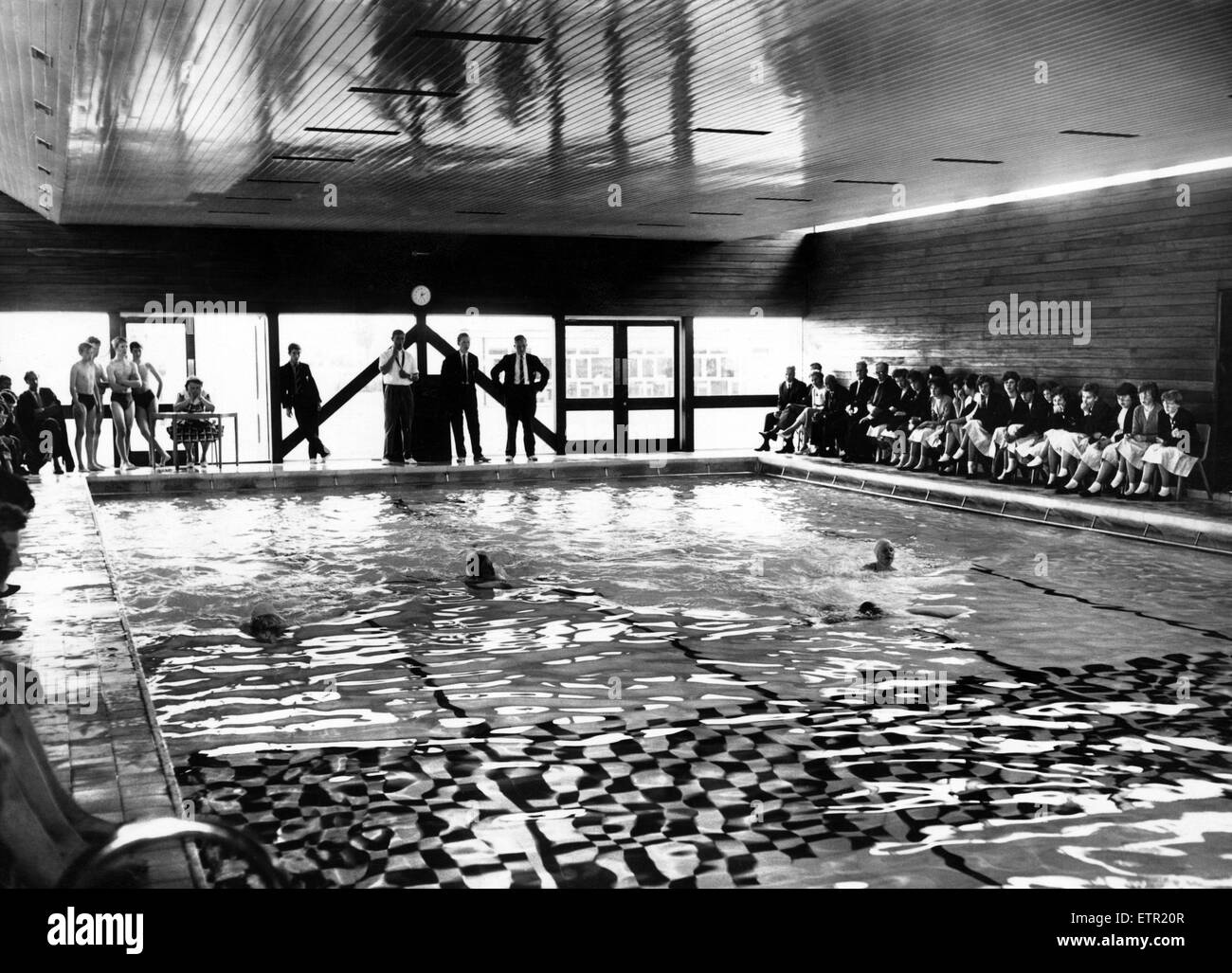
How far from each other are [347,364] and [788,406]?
6.74 metres

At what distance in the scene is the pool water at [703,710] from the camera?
166 inches

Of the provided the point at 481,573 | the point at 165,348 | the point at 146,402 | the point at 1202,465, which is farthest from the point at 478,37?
the point at 165,348

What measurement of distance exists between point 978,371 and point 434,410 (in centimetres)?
754

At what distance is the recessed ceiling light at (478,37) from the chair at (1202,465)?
8383 millimetres

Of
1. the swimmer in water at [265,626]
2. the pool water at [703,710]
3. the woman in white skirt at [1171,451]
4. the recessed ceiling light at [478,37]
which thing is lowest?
the pool water at [703,710]

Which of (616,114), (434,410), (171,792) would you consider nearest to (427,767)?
(171,792)

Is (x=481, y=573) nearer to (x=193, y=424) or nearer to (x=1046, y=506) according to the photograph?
(x=1046, y=506)

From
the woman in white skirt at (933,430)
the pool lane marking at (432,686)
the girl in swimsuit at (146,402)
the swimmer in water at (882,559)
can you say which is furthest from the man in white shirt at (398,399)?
the pool lane marking at (432,686)

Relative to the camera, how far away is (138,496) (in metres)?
14.6

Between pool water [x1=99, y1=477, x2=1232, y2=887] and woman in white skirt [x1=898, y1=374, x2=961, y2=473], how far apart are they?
4.62m

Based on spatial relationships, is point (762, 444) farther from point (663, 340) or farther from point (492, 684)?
point (492, 684)

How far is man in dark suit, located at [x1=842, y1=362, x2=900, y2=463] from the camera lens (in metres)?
16.9

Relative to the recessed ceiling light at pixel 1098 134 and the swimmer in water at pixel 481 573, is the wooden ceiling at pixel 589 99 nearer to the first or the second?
the recessed ceiling light at pixel 1098 134

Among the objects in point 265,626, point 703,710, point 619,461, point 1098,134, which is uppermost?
point 1098,134
